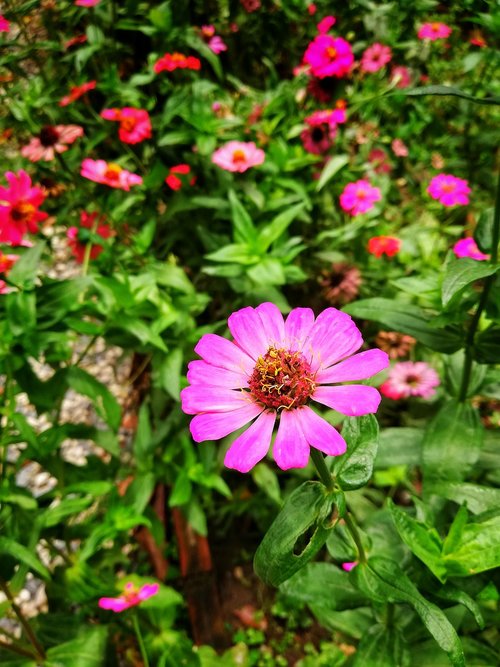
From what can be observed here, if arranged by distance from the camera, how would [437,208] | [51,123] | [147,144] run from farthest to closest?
[437,208]
[147,144]
[51,123]

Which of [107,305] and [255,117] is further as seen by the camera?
[255,117]

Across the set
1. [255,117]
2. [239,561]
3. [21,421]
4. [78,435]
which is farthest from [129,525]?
[255,117]

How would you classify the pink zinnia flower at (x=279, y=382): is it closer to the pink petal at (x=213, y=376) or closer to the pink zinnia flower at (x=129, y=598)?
the pink petal at (x=213, y=376)

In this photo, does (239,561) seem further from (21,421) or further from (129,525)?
(21,421)

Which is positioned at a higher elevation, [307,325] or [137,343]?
[307,325]

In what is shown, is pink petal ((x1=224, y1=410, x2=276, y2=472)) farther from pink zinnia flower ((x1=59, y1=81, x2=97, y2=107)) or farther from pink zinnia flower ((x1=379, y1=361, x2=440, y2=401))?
pink zinnia flower ((x1=59, y1=81, x2=97, y2=107))

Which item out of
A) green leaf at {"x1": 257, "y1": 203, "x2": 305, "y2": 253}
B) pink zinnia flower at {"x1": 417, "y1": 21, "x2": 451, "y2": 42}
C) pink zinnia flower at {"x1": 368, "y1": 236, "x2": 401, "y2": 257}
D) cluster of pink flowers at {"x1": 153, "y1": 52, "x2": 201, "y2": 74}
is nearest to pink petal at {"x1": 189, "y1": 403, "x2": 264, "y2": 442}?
green leaf at {"x1": 257, "y1": 203, "x2": 305, "y2": 253}
